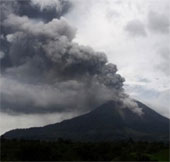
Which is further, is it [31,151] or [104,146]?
[104,146]

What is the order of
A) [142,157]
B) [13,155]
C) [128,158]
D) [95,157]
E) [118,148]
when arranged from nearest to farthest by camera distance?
[142,157], [128,158], [13,155], [95,157], [118,148]

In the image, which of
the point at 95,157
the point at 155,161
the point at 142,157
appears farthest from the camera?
the point at 95,157

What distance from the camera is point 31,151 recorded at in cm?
8000

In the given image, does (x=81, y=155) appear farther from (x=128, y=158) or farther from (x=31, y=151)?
(x=128, y=158)

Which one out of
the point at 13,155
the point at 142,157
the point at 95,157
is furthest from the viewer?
the point at 95,157

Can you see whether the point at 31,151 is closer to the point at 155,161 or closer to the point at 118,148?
the point at 118,148

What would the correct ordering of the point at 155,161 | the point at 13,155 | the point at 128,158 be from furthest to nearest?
the point at 13,155
the point at 128,158
the point at 155,161

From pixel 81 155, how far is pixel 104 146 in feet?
34.9

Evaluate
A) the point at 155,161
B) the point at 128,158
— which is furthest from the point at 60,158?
the point at 155,161

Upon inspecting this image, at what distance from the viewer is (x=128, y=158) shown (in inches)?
2506

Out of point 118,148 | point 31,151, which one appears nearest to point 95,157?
point 118,148

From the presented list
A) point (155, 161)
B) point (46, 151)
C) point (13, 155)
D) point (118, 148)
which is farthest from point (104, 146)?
point (155, 161)

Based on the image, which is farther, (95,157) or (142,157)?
(95,157)

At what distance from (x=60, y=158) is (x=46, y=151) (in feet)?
15.8
